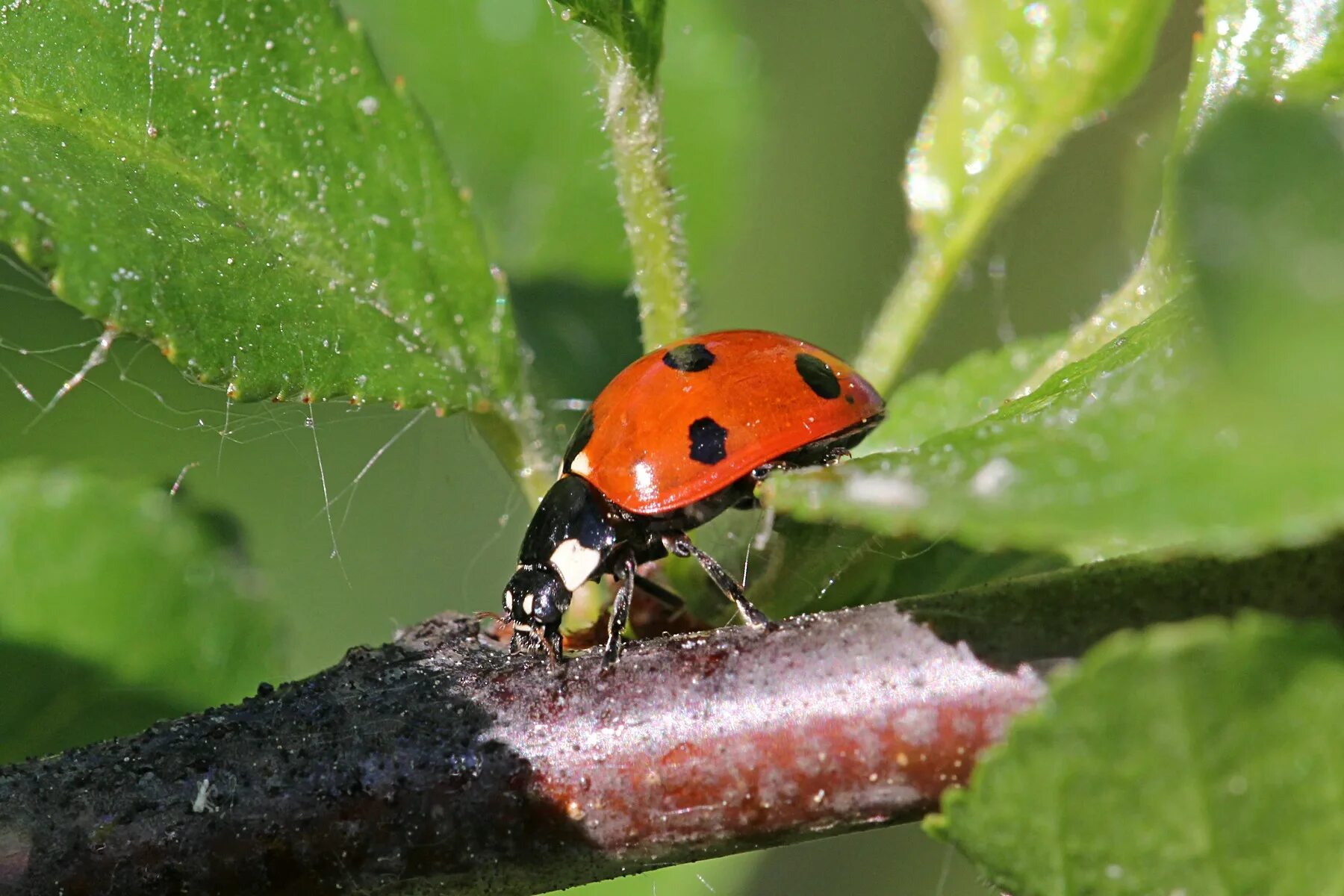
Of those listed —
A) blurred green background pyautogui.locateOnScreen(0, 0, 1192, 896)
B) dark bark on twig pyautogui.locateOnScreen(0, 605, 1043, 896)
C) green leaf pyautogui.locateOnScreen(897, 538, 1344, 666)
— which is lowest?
dark bark on twig pyautogui.locateOnScreen(0, 605, 1043, 896)

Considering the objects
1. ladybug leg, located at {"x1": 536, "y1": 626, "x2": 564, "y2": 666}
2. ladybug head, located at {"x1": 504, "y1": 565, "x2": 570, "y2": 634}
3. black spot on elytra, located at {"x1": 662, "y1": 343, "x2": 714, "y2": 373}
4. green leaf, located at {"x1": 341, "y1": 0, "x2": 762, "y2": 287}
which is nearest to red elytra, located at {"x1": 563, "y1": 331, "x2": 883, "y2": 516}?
black spot on elytra, located at {"x1": 662, "y1": 343, "x2": 714, "y2": 373}

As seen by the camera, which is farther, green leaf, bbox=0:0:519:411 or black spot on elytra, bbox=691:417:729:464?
black spot on elytra, bbox=691:417:729:464

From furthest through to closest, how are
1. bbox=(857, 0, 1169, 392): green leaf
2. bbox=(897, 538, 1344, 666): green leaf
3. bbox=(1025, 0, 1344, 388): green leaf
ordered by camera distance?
bbox=(857, 0, 1169, 392): green leaf, bbox=(1025, 0, 1344, 388): green leaf, bbox=(897, 538, 1344, 666): green leaf

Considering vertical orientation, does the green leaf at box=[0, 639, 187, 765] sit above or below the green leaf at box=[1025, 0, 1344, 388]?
below

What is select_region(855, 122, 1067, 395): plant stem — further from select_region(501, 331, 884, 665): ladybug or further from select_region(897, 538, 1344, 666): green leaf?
select_region(897, 538, 1344, 666): green leaf

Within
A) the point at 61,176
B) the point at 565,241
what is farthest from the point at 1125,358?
the point at 565,241

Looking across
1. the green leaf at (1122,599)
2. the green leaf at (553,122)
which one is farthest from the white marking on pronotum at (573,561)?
the green leaf at (1122,599)

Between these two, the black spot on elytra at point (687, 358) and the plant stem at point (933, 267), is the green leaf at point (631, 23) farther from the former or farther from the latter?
the plant stem at point (933, 267)

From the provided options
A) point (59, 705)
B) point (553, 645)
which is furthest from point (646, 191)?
point (59, 705)
